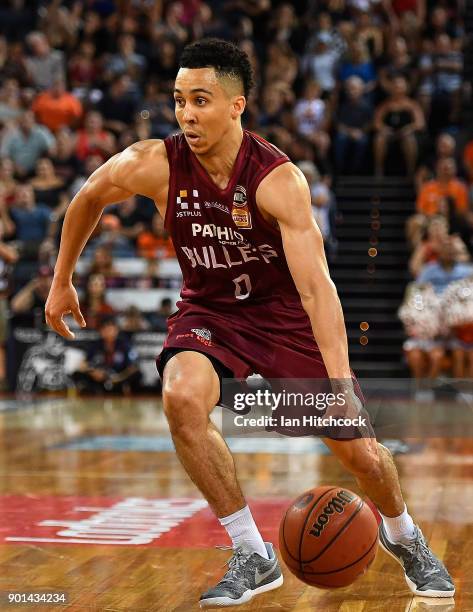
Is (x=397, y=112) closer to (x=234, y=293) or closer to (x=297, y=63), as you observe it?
(x=297, y=63)

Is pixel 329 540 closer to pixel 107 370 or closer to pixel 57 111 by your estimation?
pixel 107 370

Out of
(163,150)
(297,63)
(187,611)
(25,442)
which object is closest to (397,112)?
(297,63)

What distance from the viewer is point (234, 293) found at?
14.1ft

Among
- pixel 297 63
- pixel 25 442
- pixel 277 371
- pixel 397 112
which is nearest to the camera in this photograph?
pixel 277 371

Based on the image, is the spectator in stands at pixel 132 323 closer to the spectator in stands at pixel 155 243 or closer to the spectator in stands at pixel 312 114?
the spectator in stands at pixel 155 243

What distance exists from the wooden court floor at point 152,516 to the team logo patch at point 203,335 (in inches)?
35.9

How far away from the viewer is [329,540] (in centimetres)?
383

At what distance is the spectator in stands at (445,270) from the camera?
11.4m

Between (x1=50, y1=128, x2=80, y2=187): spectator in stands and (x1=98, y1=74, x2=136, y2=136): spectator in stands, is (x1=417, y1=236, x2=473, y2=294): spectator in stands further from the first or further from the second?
(x1=98, y1=74, x2=136, y2=136): spectator in stands

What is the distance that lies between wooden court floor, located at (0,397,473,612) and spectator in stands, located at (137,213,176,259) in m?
2.91

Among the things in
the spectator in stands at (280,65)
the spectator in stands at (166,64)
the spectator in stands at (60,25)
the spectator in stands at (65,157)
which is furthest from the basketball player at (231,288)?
the spectator in stands at (60,25)

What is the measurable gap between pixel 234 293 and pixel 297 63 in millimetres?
10980

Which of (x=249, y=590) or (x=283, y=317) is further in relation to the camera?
(x=283, y=317)

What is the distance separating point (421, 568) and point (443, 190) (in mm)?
8900
